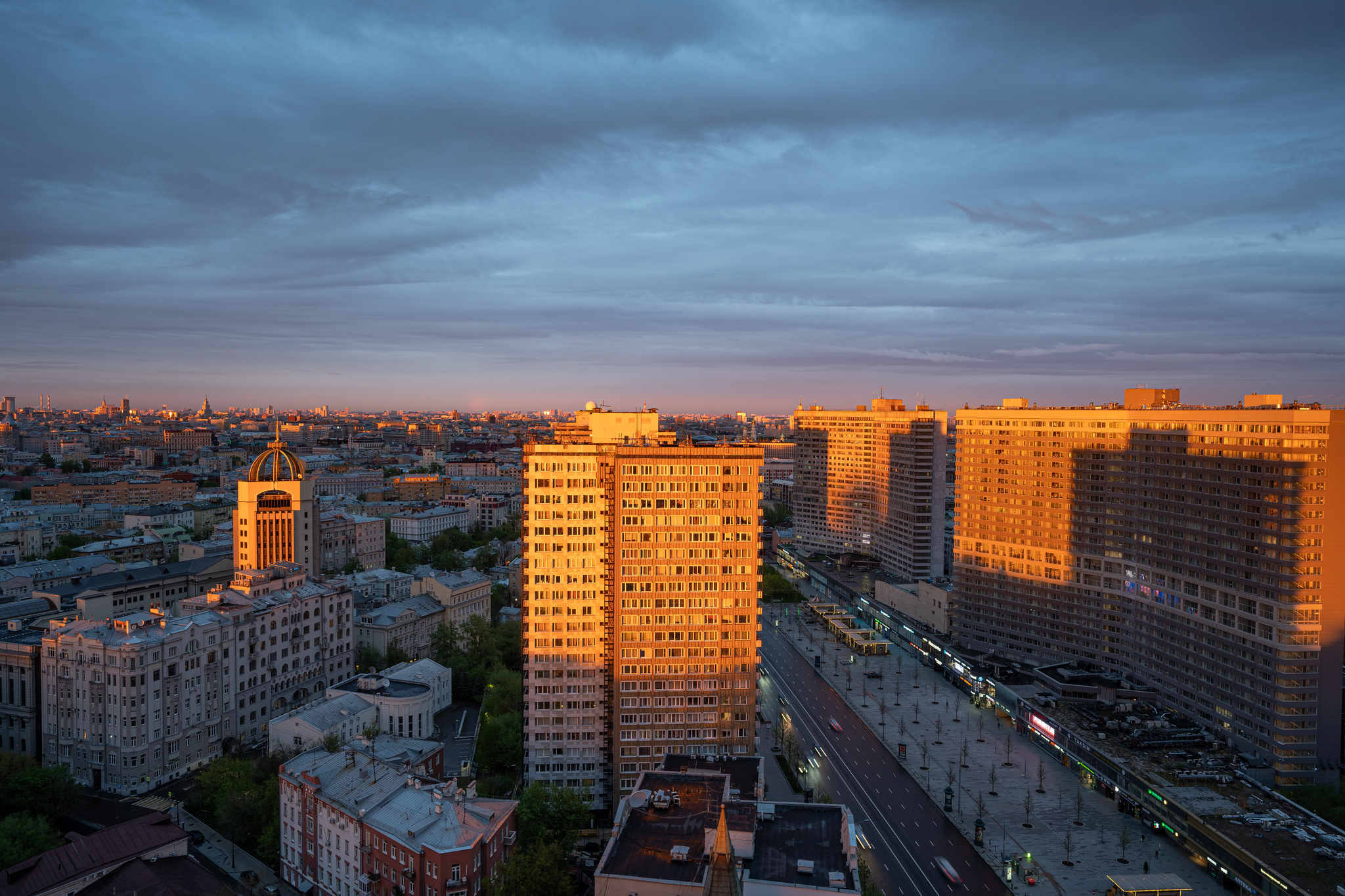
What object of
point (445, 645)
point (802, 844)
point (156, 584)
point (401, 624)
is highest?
point (156, 584)

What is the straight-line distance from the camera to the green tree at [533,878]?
50344 millimetres

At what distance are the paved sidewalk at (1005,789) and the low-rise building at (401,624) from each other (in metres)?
50.9

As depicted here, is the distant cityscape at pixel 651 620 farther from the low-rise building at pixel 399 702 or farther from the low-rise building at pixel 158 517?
the low-rise building at pixel 158 517

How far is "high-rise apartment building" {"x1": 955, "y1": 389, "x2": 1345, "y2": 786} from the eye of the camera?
7638cm

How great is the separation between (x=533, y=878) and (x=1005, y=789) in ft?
160

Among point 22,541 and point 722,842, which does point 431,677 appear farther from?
point 22,541

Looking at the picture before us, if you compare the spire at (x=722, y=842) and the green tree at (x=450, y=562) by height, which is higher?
the spire at (x=722, y=842)

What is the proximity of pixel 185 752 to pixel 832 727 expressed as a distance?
2421 inches

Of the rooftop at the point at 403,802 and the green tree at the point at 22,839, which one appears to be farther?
the green tree at the point at 22,839

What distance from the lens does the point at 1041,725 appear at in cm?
9056

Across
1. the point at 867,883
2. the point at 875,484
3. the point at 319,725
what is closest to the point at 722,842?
the point at 867,883

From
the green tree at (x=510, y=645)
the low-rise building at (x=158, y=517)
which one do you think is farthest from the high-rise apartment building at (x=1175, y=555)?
the low-rise building at (x=158, y=517)

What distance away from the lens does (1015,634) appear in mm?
112625

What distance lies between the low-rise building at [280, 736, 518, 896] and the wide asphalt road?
92.4 ft
